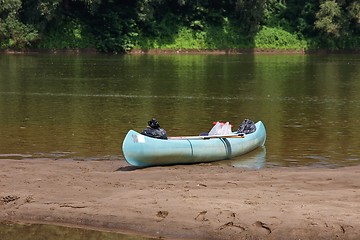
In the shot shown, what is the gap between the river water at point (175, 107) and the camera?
18234 mm

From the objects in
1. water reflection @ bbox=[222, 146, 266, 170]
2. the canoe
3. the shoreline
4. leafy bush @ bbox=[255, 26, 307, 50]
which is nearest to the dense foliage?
leafy bush @ bbox=[255, 26, 307, 50]

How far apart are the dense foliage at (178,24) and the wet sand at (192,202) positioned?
54.7m

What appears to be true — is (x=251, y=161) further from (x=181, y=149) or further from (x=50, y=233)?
(x=50, y=233)

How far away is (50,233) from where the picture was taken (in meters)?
10.2

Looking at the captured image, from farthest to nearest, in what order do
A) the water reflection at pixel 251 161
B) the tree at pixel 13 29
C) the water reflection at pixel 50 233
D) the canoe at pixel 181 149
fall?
1. the tree at pixel 13 29
2. the water reflection at pixel 251 161
3. the canoe at pixel 181 149
4. the water reflection at pixel 50 233

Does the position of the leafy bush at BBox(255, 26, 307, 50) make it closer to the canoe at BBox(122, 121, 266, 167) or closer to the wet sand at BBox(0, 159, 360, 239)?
the canoe at BBox(122, 121, 266, 167)

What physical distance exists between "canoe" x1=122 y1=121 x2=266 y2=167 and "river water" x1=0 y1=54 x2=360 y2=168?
47cm

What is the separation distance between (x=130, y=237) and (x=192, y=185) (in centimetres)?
259

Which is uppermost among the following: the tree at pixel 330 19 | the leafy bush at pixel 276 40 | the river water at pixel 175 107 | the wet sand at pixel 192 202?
the tree at pixel 330 19

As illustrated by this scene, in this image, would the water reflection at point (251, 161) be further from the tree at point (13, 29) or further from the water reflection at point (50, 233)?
the tree at point (13, 29)

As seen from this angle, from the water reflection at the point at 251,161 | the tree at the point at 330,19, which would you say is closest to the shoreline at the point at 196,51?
the tree at the point at 330,19

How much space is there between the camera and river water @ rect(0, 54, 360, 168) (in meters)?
18.2

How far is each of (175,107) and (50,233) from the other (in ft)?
57.8

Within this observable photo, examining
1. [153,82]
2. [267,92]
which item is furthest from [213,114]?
[153,82]
